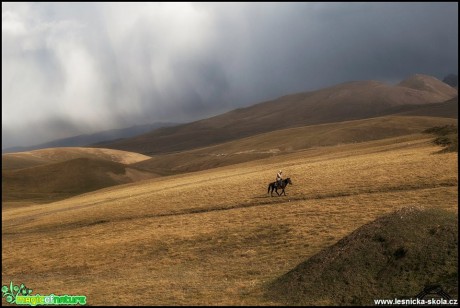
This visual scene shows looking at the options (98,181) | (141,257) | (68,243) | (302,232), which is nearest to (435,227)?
(302,232)

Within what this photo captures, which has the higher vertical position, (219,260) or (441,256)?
(441,256)

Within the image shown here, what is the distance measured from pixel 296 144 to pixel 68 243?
13932 centimetres

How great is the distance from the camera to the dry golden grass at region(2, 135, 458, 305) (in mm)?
23844

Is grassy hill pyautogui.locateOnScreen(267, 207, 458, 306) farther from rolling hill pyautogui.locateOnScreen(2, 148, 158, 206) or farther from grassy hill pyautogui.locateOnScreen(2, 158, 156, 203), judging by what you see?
grassy hill pyautogui.locateOnScreen(2, 158, 156, 203)

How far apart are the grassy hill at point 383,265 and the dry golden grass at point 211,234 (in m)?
2.50

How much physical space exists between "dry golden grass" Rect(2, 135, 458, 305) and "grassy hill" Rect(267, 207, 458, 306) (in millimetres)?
2500

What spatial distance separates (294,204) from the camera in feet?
141

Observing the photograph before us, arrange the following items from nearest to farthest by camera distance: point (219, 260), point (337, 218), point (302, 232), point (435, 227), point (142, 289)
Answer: point (435, 227) < point (142, 289) < point (219, 260) < point (302, 232) < point (337, 218)

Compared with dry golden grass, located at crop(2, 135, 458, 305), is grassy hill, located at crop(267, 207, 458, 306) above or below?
above

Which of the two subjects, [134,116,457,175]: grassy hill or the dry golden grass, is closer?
the dry golden grass

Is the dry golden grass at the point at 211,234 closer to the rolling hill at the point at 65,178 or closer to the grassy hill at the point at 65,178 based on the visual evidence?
the grassy hill at the point at 65,178

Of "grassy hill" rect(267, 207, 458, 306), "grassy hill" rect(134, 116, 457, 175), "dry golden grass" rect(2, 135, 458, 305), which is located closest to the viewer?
"grassy hill" rect(267, 207, 458, 306)

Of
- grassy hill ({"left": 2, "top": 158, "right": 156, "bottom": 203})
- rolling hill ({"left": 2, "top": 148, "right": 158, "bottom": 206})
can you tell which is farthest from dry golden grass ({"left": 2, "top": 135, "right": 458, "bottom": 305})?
rolling hill ({"left": 2, "top": 148, "right": 158, "bottom": 206})

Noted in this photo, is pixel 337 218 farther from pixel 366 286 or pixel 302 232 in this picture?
pixel 366 286
